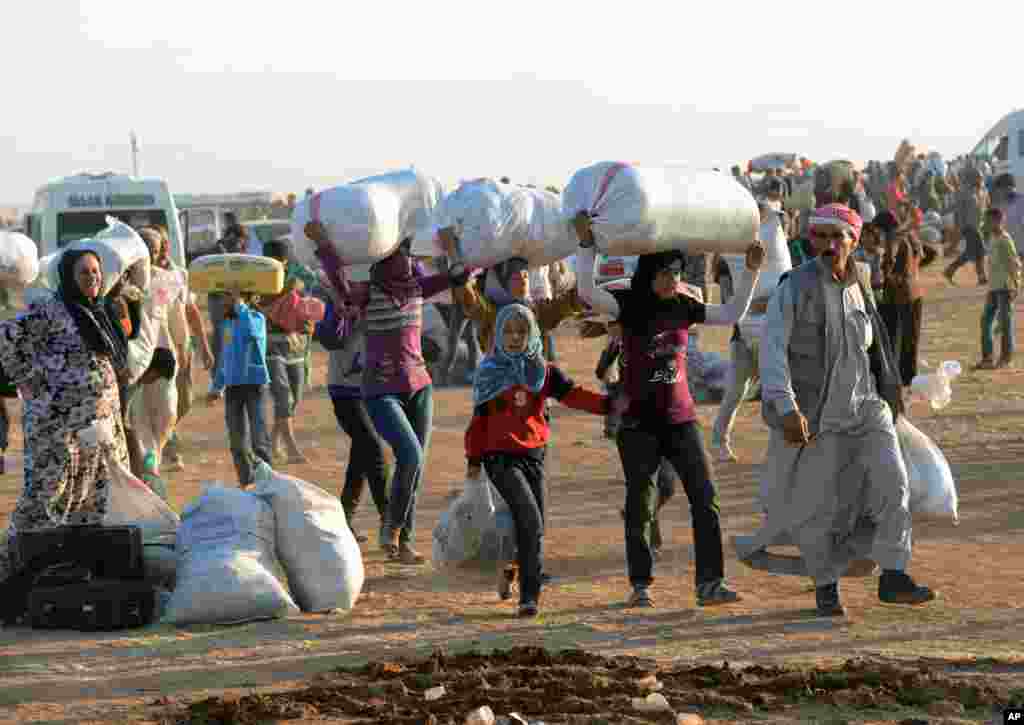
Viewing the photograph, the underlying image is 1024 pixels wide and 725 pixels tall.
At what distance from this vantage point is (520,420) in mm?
8672

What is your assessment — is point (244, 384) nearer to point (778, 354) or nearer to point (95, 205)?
point (778, 354)

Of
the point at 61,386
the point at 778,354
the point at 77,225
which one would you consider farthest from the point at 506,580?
the point at 77,225

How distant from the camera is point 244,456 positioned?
12234 mm

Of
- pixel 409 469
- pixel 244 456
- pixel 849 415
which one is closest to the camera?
pixel 849 415

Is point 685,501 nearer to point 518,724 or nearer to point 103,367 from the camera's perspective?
point 103,367

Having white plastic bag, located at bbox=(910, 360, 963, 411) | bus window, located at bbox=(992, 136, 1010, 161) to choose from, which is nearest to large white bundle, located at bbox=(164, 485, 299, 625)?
white plastic bag, located at bbox=(910, 360, 963, 411)

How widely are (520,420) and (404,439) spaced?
134 centimetres

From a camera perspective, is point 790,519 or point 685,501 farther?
point 685,501

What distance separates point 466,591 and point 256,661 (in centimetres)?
172

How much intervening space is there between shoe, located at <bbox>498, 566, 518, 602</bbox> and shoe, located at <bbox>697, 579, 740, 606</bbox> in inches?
32.3

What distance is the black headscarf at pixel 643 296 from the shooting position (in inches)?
344

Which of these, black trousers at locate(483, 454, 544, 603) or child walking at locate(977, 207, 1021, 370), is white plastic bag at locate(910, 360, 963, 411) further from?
child walking at locate(977, 207, 1021, 370)

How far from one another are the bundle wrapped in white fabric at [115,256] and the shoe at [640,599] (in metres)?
2.81

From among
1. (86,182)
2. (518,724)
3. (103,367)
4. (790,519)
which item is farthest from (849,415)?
(86,182)
